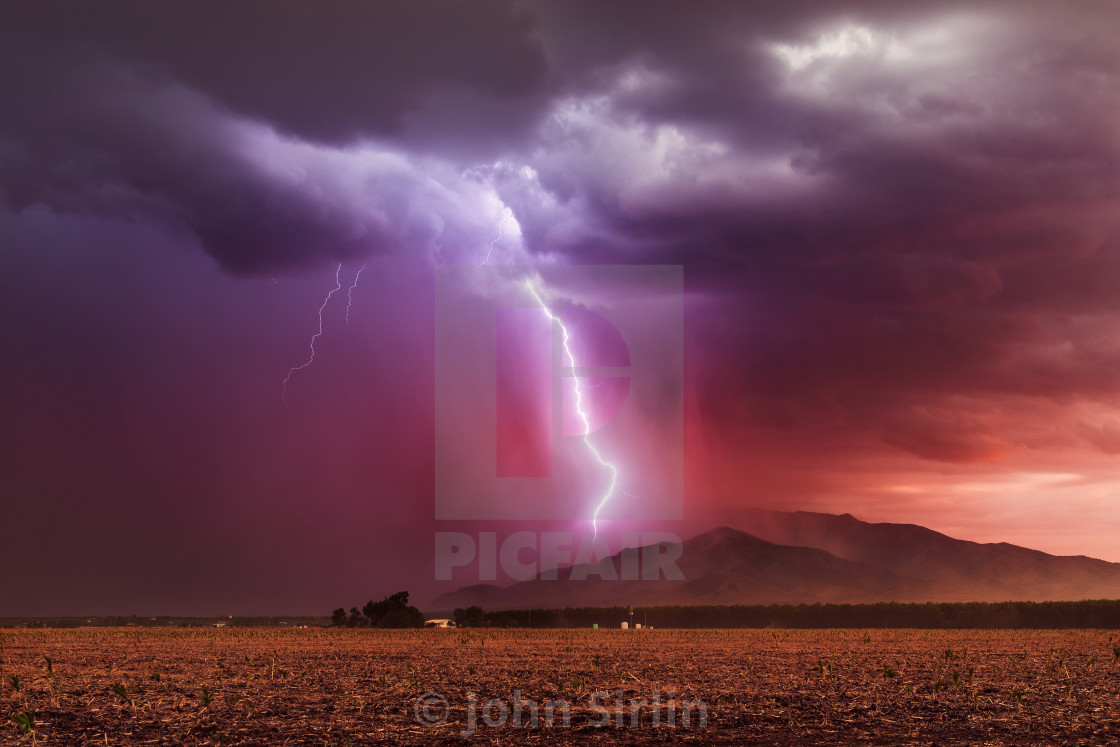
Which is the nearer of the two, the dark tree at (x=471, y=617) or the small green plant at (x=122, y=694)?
the small green plant at (x=122, y=694)

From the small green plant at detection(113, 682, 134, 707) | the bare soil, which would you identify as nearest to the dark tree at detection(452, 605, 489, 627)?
the bare soil

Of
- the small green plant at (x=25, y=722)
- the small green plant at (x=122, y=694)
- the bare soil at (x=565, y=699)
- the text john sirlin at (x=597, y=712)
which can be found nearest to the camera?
the bare soil at (x=565, y=699)

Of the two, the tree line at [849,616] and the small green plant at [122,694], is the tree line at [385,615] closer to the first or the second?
the tree line at [849,616]

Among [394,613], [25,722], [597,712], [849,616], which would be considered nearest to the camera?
[25,722]

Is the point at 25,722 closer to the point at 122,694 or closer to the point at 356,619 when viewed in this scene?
the point at 122,694

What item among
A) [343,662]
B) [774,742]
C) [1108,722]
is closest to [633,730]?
[774,742]

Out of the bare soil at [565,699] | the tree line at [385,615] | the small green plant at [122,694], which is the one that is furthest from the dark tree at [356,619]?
the small green plant at [122,694]

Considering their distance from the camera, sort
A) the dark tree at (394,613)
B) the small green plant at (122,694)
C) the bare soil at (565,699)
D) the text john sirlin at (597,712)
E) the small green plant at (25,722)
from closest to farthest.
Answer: the bare soil at (565,699), the small green plant at (25,722), the text john sirlin at (597,712), the small green plant at (122,694), the dark tree at (394,613)

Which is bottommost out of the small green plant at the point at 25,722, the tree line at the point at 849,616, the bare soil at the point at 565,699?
the tree line at the point at 849,616

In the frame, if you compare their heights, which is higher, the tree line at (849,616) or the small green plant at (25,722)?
the small green plant at (25,722)

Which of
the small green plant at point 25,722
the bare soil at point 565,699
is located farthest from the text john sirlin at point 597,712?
the small green plant at point 25,722

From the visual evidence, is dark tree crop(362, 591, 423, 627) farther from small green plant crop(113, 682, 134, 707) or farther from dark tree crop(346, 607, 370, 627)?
small green plant crop(113, 682, 134, 707)

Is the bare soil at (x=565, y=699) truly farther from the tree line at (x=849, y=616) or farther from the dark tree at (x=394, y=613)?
the tree line at (x=849, y=616)

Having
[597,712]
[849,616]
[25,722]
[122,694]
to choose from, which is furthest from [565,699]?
[849,616]
